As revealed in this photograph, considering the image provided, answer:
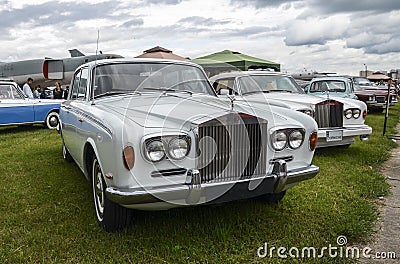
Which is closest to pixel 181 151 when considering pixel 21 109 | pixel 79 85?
pixel 79 85

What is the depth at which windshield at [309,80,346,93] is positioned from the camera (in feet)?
40.6

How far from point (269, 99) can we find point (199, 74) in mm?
2316

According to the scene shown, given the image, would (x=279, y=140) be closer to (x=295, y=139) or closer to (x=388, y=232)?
(x=295, y=139)

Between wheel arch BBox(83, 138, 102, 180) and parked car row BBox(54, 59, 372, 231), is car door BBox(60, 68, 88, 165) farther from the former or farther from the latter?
wheel arch BBox(83, 138, 102, 180)

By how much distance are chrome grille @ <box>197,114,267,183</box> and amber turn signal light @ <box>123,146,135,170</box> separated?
0.54m

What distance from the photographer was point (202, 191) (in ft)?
9.60

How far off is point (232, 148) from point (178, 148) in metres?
0.49

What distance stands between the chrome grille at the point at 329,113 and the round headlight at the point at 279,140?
10.4 ft

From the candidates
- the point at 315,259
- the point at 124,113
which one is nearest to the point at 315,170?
the point at 315,259

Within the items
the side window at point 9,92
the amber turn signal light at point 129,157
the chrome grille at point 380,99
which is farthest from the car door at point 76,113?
the chrome grille at point 380,99

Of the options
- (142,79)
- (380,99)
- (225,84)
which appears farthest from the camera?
(380,99)

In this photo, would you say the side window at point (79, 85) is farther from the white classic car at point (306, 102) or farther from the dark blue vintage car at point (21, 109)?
the dark blue vintage car at point (21, 109)

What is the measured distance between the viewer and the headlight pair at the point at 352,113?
6.88m

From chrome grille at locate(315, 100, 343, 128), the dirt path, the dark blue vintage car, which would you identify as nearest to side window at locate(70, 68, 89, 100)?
the dirt path
